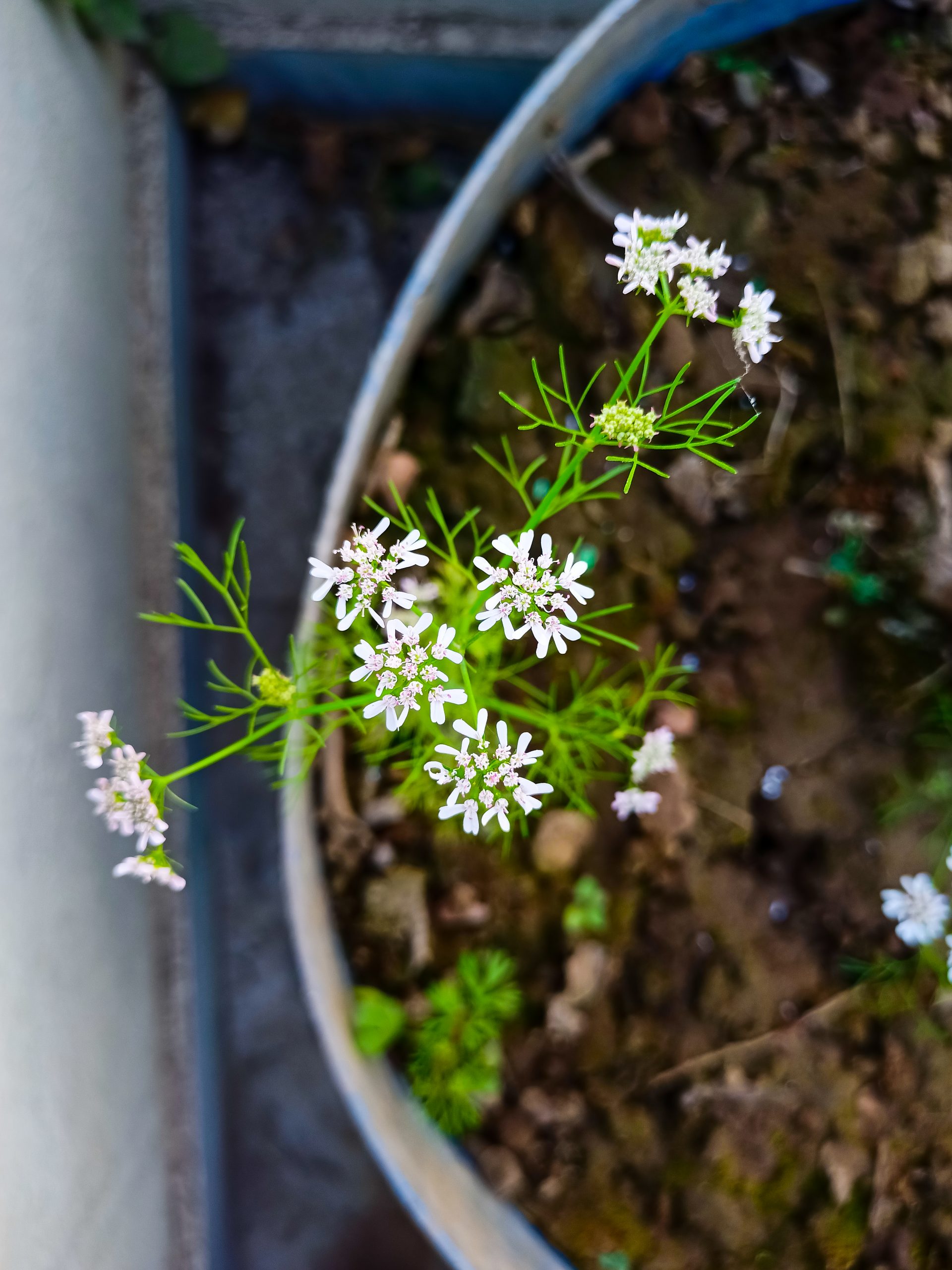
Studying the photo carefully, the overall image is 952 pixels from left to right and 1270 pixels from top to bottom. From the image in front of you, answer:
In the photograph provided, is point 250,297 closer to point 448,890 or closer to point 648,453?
point 648,453

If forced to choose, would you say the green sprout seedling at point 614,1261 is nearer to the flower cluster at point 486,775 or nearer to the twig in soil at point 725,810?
the twig in soil at point 725,810

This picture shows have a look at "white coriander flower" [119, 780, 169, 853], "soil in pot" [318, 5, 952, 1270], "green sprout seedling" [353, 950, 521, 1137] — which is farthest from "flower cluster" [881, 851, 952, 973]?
"white coriander flower" [119, 780, 169, 853]

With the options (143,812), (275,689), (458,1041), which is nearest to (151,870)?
(143,812)

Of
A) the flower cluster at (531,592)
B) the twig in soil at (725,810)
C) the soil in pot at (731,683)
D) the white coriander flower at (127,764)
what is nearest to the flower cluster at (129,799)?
the white coriander flower at (127,764)

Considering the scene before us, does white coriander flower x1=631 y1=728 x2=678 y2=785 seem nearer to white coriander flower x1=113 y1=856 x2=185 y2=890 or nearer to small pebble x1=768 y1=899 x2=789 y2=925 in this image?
small pebble x1=768 y1=899 x2=789 y2=925

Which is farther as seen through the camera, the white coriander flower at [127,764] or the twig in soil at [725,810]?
the twig in soil at [725,810]

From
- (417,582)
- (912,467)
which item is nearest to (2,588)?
(417,582)
